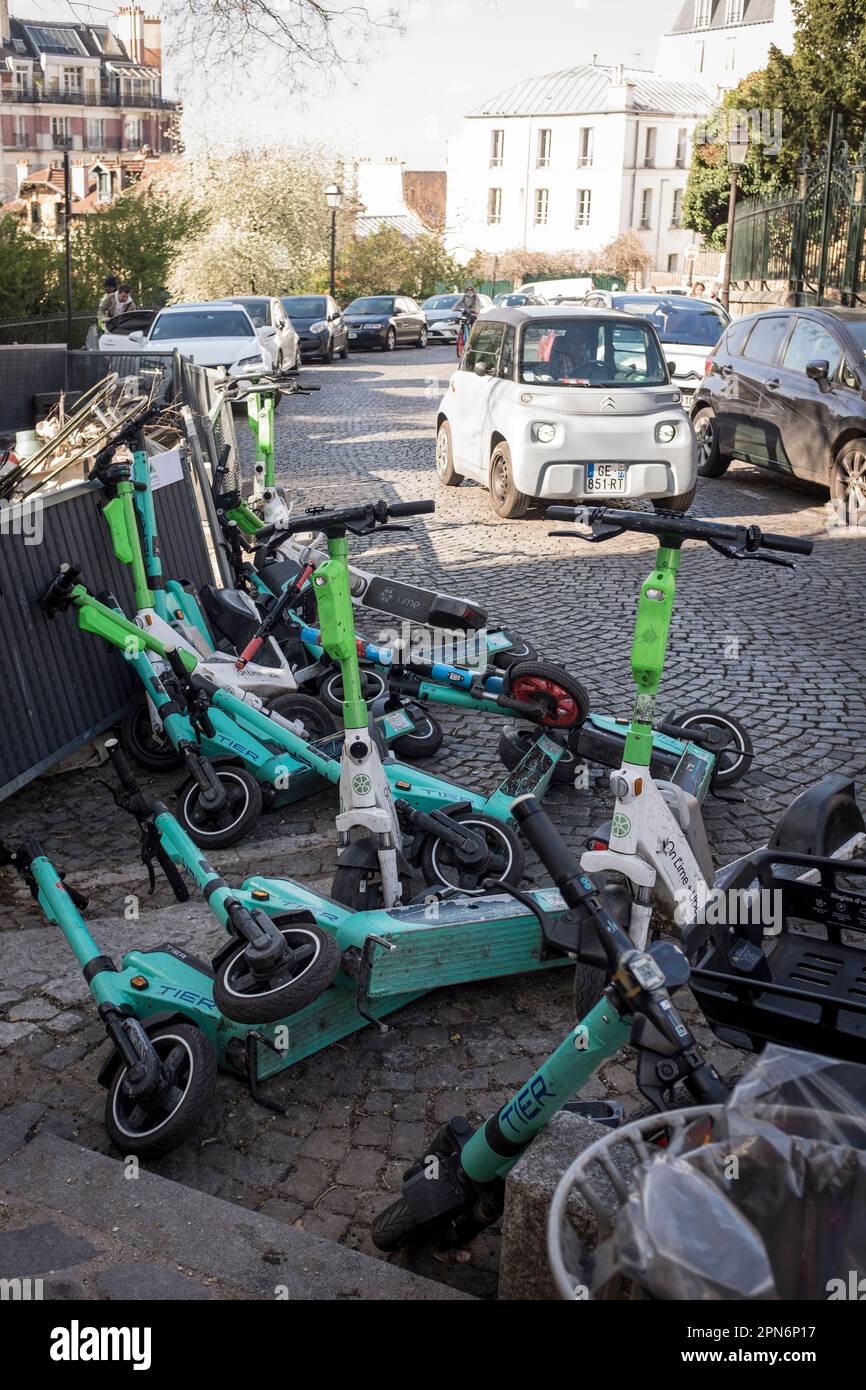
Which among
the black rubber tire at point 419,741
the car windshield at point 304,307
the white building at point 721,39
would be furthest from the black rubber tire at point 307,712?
the white building at point 721,39

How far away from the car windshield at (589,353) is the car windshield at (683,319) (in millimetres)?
9620

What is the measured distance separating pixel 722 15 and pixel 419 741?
298 ft

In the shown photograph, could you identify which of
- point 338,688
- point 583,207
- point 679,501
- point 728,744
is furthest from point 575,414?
point 583,207

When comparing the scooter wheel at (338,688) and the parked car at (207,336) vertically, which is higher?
the parked car at (207,336)

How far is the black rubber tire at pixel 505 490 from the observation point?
11.6 m

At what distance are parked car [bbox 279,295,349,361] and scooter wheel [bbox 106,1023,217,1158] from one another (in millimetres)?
28195

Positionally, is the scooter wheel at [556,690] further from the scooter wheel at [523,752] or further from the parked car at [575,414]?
the parked car at [575,414]

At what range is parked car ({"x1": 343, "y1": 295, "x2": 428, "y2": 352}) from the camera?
3541 cm

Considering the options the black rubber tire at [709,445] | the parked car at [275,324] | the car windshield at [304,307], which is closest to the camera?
the black rubber tire at [709,445]

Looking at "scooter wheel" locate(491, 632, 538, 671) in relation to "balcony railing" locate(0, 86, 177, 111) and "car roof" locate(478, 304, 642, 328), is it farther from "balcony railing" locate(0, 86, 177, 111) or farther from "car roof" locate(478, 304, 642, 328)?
"balcony railing" locate(0, 86, 177, 111)

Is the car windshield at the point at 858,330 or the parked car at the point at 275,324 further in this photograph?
the parked car at the point at 275,324

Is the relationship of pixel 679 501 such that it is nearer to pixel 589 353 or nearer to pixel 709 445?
pixel 589 353

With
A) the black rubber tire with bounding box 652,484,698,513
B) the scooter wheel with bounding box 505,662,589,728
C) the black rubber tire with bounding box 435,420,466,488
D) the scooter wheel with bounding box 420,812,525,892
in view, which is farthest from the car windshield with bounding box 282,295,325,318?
the scooter wheel with bounding box 420,812,525,892

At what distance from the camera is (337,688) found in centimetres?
668
